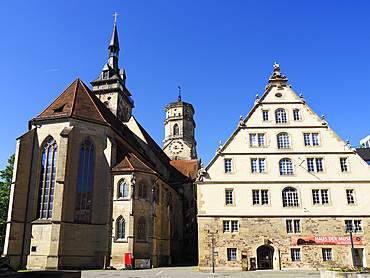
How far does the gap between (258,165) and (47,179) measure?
18413mm

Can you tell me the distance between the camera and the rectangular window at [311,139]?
96.7 feet

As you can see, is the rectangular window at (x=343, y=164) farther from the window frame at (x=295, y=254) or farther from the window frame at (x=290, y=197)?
the window frame at (x=295, y=254)

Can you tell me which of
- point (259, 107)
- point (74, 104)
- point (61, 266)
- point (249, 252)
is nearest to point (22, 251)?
point (61, 266)

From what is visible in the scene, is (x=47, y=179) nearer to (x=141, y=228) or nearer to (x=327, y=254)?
(x=141, y=228)

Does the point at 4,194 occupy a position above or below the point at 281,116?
below

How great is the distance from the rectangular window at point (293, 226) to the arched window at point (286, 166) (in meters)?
3.90

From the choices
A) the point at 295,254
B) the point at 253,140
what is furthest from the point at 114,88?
the point at 295,254

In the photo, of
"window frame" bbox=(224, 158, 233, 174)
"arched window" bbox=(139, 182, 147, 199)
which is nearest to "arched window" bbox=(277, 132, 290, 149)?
"window frame" bbox=(224, 158, 233, 174)

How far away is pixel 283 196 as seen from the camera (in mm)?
28125

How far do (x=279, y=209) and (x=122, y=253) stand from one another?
44.9 ft

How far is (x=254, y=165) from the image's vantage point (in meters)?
28.9

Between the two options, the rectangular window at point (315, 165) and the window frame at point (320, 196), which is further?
the rectangular window at point (315, 165)

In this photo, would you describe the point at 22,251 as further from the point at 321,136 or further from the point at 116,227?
the point at 321,136

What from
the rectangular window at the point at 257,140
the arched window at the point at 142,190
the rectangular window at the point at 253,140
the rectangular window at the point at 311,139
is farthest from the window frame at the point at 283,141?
the arched window at the point at 142,190
